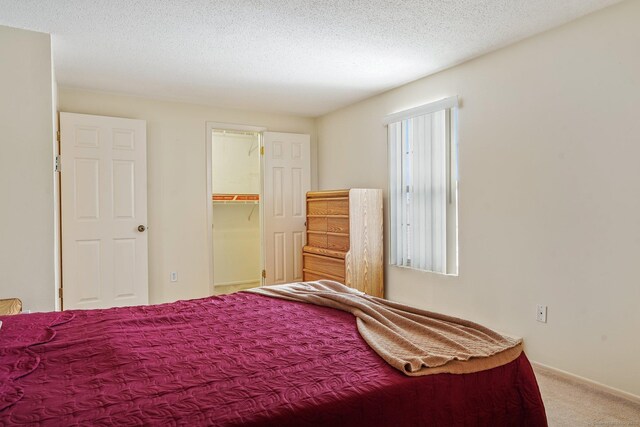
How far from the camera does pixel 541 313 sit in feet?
9.67

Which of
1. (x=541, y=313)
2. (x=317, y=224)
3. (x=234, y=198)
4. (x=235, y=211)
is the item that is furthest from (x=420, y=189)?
(x=235, y=211)

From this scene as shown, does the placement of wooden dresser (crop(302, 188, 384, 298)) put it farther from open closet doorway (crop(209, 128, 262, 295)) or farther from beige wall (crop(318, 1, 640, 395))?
open closet doorway (crop(209, 128, 262, 295))

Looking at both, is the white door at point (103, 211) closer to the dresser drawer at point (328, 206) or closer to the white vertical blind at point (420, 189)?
the dresser drawer at point (328, 206)

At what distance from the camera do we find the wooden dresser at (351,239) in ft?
13.7

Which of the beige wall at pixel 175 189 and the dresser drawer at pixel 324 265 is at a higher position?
the beige wall at pixel 175 189

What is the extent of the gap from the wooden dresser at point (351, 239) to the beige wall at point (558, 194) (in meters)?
0.71

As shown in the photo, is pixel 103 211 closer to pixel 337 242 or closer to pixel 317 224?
pixel 317 224

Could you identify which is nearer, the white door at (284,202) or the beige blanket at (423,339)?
the beige blanket at (423,339)

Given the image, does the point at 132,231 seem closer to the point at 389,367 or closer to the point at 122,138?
the point at 122,138

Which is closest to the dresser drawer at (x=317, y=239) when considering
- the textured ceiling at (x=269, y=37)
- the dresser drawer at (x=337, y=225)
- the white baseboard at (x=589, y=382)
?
the dresser drawer at (x=337, y=225)

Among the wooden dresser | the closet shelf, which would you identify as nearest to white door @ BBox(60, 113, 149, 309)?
the closet shelf

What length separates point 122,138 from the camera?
429cm

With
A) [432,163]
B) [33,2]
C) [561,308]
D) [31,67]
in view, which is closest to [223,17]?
[33,2]

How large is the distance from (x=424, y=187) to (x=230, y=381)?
3.00m
